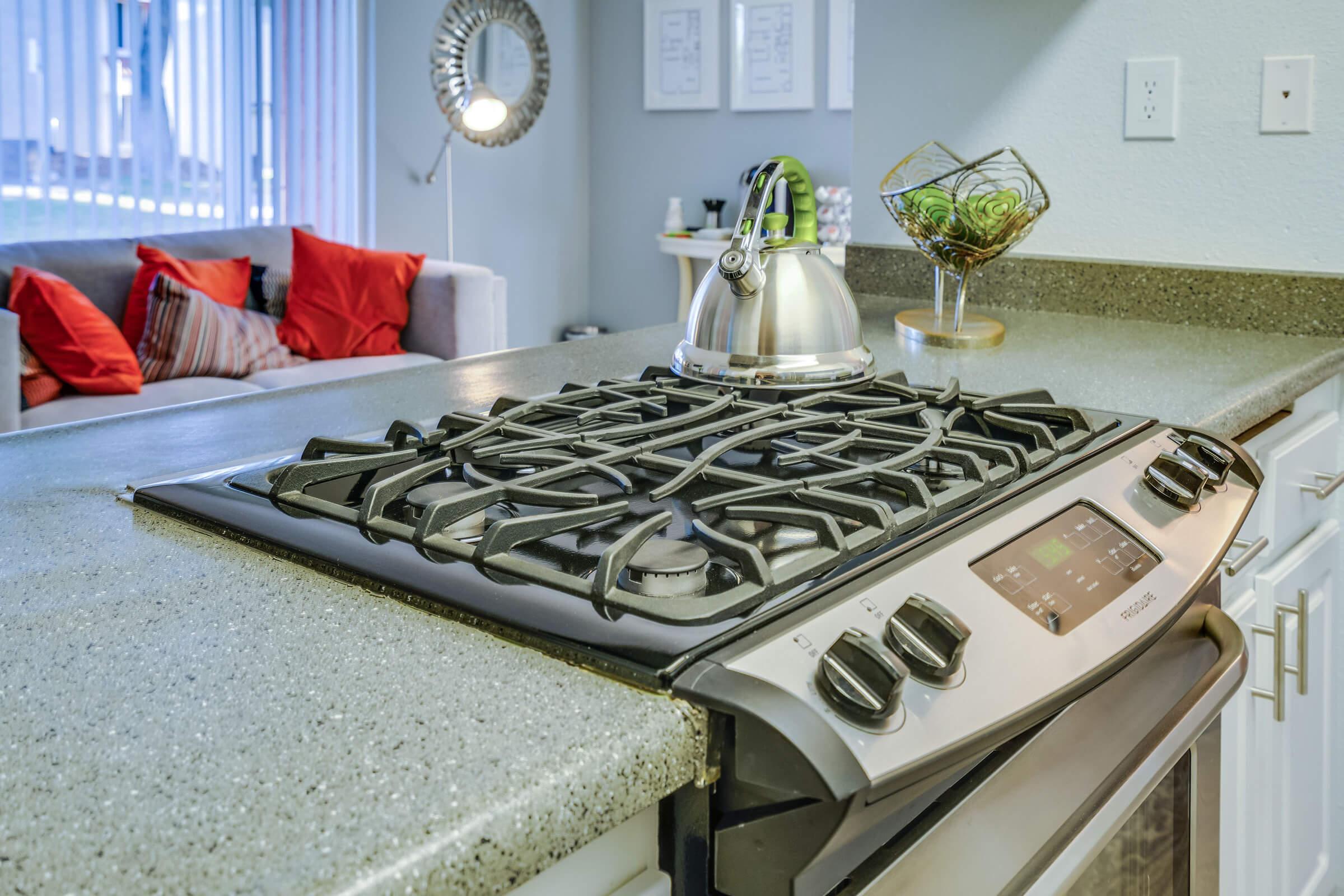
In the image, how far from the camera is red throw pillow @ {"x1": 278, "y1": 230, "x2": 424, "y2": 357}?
348cm

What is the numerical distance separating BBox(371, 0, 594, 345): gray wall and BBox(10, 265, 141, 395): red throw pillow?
5.32 ft

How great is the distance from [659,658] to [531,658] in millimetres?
67

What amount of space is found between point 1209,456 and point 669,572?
0.54 metres

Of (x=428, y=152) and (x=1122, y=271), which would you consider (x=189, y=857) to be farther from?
(x=428, y=152)

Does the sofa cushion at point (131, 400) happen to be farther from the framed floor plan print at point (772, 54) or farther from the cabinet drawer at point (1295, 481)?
the framed floor plan print at point (772, 54)

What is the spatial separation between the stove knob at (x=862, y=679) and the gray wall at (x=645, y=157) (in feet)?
13.7

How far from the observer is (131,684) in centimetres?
49

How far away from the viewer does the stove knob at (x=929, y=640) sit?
51cm

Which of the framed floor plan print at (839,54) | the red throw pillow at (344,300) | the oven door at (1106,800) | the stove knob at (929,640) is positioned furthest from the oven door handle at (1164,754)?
the framed floor plan print at (839,54)

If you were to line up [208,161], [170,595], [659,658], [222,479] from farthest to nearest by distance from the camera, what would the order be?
[208,161]
[222,479]
[170,595]
[659,658]

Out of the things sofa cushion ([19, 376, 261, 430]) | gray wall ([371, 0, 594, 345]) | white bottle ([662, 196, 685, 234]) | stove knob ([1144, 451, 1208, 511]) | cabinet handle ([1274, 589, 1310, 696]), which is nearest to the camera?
stove knob ([1144, 451, 1208, 511])

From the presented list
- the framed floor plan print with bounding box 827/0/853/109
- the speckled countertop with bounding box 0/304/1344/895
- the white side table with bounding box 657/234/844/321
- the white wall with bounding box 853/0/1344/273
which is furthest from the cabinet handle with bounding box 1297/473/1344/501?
the framed floor plan print with bounding box 827/0/853/109

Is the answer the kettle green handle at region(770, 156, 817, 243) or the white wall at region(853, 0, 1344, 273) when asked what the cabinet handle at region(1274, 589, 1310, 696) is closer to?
the white wall at region(853, 0, 1344, 273)

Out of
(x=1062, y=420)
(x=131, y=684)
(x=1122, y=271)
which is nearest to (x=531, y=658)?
(x=131, y=684)
